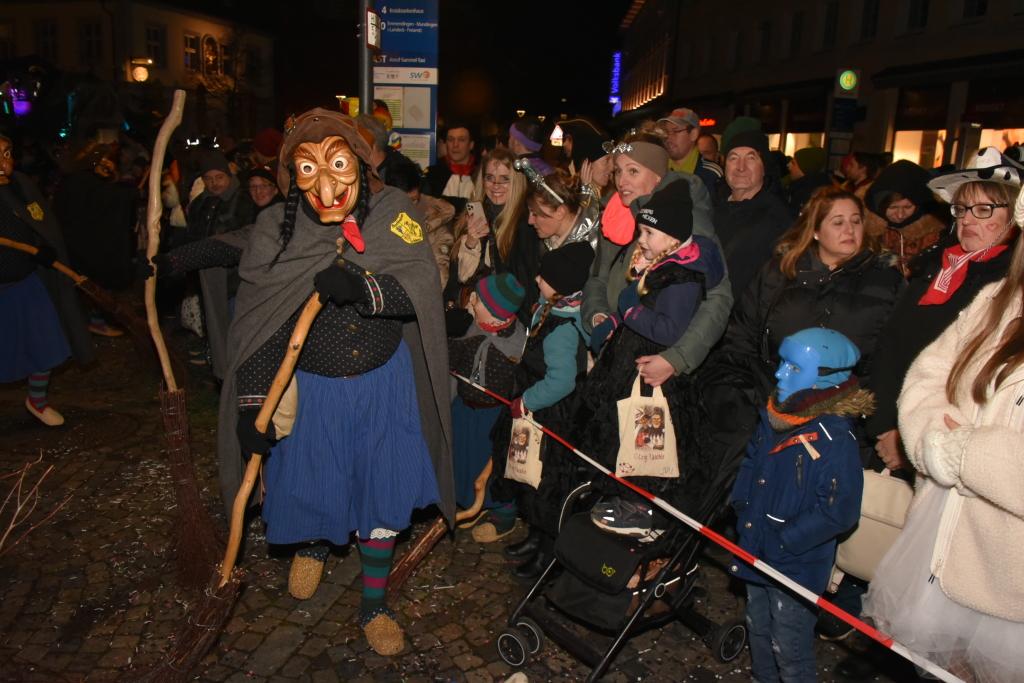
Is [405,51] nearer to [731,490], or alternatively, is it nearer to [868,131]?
[731,490]

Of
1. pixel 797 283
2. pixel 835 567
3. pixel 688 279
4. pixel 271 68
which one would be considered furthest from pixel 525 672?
pixel 271 68

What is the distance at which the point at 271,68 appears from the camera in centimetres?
4116

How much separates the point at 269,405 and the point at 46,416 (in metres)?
3.95

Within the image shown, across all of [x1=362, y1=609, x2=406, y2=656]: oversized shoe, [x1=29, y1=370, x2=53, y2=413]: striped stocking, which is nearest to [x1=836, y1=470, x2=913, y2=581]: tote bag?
[x1=362, y1=609, x2=406, y2=656]: oversized shoe

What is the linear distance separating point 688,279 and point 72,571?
3.60 metres

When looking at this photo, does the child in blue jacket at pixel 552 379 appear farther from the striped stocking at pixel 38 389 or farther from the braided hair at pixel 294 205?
the striped stocking at pixel 38 389

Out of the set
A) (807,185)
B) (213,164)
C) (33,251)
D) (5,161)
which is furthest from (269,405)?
(807,185)

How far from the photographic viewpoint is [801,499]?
114 inches

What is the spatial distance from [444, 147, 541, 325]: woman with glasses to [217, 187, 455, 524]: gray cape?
116cm

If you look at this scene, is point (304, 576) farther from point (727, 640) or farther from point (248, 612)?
point (727, 640)

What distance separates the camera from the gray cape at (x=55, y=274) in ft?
17.9

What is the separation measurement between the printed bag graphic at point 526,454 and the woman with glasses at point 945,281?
1.59m

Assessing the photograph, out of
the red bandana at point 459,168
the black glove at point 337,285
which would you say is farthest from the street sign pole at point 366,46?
the black glove at point 337,285

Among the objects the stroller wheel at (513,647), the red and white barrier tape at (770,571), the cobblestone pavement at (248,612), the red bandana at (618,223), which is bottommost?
the cobblestone pavement at (248,612)
